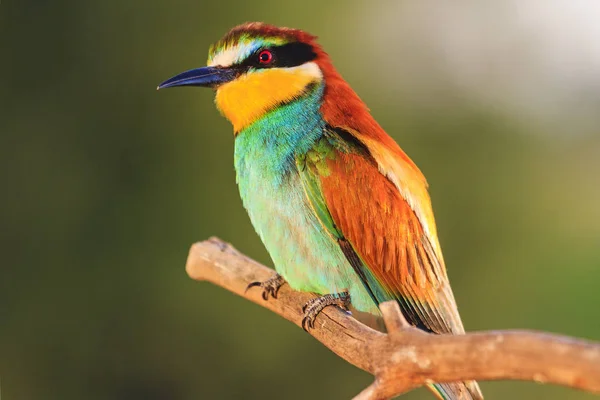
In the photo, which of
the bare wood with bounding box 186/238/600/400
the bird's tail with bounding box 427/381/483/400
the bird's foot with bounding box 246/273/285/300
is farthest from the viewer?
the bird's foot with bounding box 246/273/285/300

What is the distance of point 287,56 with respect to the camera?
1.75 m

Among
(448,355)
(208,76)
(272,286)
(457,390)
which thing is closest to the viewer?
(448,355)

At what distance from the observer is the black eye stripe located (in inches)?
68.5

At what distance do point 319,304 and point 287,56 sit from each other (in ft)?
1.94

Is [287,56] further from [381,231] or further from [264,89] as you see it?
[381,231]

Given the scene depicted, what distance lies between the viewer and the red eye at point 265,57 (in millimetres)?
1734

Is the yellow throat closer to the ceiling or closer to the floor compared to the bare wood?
closer to the ceiling

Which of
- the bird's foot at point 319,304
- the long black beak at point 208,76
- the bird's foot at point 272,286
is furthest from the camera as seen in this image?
the bird's foot at point 272,286

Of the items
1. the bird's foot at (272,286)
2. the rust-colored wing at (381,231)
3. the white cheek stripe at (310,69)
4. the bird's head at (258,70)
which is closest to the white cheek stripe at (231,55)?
the bird's head at (258,70)

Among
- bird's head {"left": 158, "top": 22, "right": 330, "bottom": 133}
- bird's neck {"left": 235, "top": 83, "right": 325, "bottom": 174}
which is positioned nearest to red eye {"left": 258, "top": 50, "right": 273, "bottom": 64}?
bird's head {"left": 158, "top": 22, "right": 330, "bottom": 133}

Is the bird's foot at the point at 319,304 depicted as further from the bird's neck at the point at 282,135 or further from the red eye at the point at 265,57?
the red eye at the point at 265,57

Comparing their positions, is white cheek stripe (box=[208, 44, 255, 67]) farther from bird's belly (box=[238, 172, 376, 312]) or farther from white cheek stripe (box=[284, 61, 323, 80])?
bird's belly (box=[238, 172, 376, 312])

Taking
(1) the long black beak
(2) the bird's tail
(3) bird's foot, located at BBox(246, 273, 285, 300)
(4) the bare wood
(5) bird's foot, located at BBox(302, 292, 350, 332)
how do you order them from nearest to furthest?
(4) the bare wood < (2) the bird's tail < (5) bird's foot, located at BBox(302, 292, 350, 332) < (1) the long black beak < (3) bird's foot, located at BBox(246, 273, 285, 300)

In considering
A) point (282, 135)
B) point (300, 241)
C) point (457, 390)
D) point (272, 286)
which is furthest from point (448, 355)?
point (272, 286)
